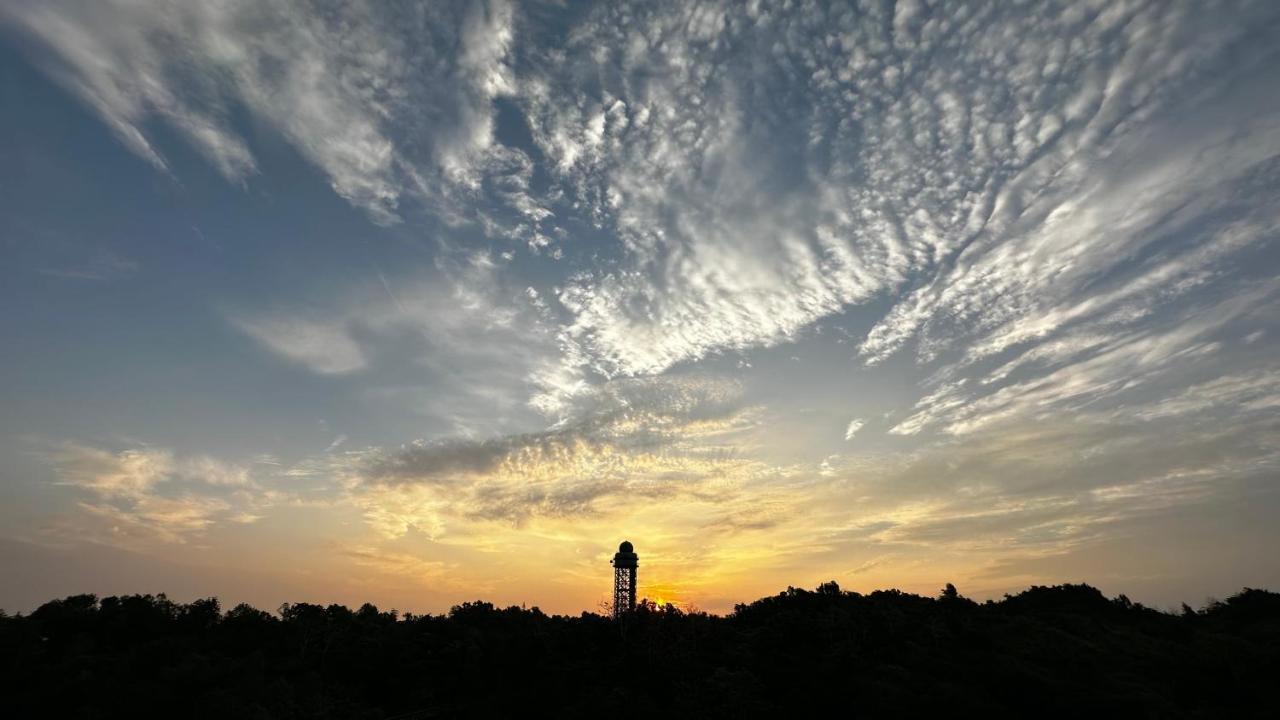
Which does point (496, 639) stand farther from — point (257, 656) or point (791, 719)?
point (791, 719)

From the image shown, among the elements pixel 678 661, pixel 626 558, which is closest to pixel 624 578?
pixel 626 558

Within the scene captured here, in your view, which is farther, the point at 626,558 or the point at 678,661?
the point at 626,558

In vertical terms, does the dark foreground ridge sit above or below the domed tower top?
below

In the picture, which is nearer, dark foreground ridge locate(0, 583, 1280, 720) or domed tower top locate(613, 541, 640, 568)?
dark foreground ridge locate(0, 583, 1280, 720)

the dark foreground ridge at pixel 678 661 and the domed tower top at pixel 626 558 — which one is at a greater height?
the domed tower top at pixel 626 558

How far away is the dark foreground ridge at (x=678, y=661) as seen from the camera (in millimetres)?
34062

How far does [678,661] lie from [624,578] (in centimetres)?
2037

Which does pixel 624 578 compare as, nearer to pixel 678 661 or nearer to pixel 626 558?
pixel 626 558

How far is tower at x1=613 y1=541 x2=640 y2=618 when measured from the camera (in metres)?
62.1

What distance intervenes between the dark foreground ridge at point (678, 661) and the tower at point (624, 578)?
19.3 ft

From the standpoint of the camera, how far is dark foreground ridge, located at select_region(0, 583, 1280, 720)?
112ft

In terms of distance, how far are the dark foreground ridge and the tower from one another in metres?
5.87

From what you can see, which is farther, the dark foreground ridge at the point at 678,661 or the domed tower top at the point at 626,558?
the domed tower top at the point at 626,558

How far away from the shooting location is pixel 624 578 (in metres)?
64.0
